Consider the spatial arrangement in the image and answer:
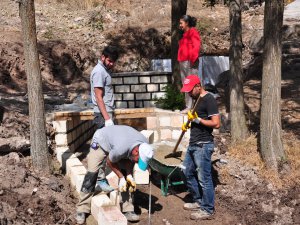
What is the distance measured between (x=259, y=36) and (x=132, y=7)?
706 centimetres

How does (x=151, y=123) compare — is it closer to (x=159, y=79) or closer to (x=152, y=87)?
(x=152, y=87)

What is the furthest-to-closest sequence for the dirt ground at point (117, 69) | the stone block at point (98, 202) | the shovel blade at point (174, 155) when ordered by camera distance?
the shovel blade at point (174, 155) < the dirt ground at point (117, 69) < the stone block at point (98, 202)

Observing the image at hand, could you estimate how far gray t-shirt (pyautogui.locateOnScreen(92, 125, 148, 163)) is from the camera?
409 cm

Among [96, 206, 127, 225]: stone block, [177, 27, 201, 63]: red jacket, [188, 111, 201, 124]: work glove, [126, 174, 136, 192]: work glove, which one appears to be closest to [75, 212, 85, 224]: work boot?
[96, 206, 127, 225]: stone block

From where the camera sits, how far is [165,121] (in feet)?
22.8

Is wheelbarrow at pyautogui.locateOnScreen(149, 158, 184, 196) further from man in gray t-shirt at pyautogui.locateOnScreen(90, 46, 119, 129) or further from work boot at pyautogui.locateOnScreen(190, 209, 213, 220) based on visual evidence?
Answer: man in gray t-shirt at pyautogui.locateOnScreen(90, 46, 119, 129)

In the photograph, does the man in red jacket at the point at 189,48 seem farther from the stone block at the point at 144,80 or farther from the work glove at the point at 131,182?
the work glove at the point at 131,182

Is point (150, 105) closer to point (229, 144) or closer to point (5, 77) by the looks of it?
point (229, 144)

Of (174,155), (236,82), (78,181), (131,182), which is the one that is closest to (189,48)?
(236,82)

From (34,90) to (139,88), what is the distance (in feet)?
9.26

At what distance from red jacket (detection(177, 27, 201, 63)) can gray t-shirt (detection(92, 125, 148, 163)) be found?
3075mm

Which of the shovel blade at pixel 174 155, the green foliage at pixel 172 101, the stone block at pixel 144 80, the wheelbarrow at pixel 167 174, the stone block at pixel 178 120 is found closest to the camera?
the wheelbarrow at pixel 167 174

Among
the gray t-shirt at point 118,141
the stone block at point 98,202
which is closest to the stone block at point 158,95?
the stone block at point 98,202

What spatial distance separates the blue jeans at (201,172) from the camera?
4.82m
